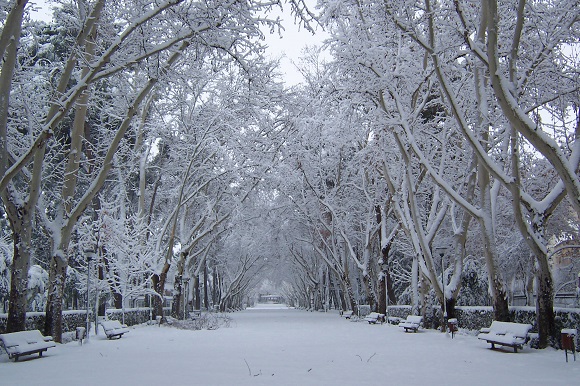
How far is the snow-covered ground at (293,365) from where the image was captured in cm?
784

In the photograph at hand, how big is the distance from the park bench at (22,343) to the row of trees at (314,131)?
2.99 ft

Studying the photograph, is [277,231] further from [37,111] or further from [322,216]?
[37,111]

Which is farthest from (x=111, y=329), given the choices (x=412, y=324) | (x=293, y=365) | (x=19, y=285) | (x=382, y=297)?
(x=382, y=297)

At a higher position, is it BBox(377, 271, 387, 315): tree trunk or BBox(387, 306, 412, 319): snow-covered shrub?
BBox(377, 271, 387, 315): tree trunk

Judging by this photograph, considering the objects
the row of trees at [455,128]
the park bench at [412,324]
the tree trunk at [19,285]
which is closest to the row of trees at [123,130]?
the tree trunk at [19,285]

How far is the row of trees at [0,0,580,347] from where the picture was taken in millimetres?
11055

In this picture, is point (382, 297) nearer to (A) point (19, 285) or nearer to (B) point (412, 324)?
(B) point (412, 324)

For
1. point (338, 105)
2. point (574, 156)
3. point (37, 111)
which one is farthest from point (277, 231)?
point (574, 156)

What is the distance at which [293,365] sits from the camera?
953cm

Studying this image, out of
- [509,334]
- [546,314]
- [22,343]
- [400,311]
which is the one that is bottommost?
[400,311]

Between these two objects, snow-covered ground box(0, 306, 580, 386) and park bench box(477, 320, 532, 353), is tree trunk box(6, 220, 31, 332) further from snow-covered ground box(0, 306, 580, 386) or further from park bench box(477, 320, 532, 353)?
park bench box(477, 320, 532, 353)

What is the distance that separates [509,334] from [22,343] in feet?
35.0

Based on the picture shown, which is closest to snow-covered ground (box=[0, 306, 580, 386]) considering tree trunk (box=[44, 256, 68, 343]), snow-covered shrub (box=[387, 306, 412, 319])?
tree trunk (box=[44, 256, 68, 343])

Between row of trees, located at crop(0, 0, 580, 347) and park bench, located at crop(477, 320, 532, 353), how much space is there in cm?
94
